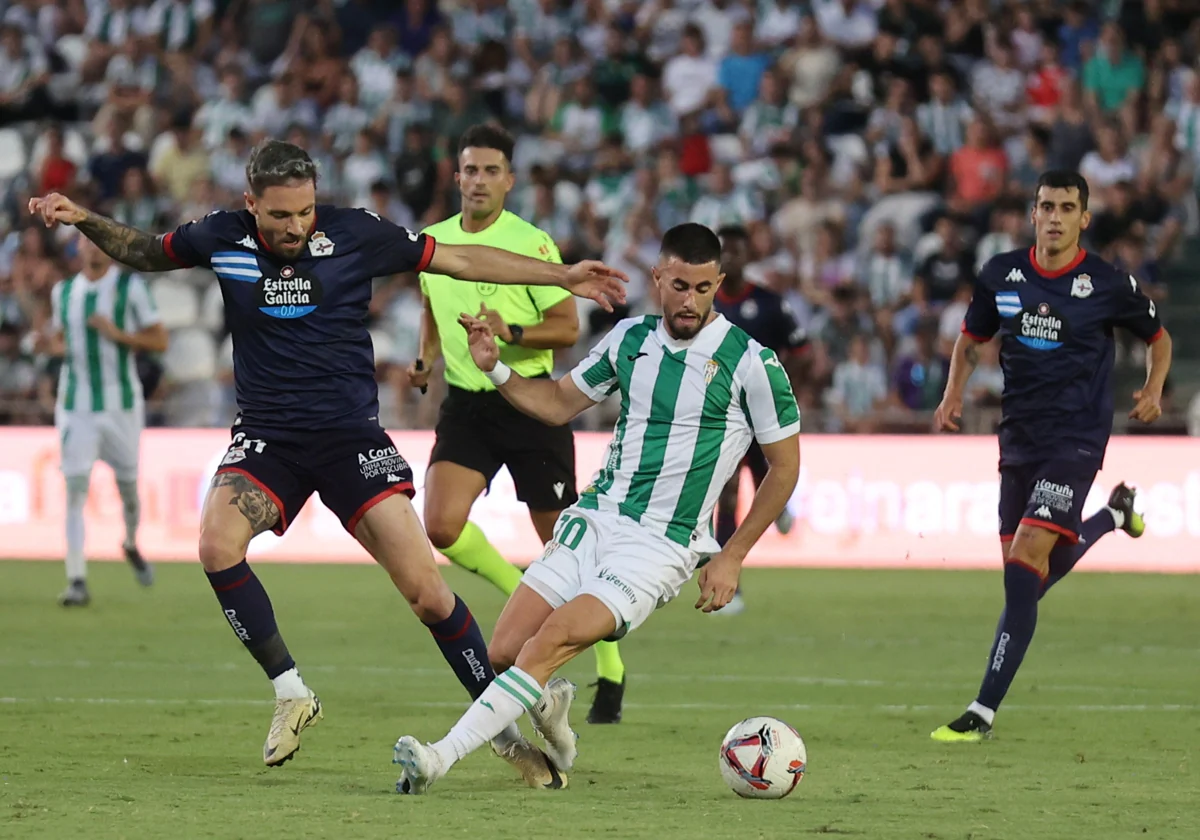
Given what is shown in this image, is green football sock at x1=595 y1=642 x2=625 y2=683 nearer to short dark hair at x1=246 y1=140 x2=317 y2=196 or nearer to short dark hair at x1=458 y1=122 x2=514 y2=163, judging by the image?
short dark hair at x1=458 y1=122 x2=514 y2=163

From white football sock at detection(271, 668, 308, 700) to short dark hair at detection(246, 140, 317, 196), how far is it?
171 cm

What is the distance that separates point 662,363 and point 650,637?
5509 mm

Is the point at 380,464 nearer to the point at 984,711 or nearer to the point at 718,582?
the point at 718,582

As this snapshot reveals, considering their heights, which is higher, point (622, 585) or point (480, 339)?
point (480, 339)

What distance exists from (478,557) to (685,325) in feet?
8.69

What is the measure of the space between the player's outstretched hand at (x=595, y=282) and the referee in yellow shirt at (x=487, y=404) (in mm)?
1988

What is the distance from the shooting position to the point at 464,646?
730 centimetres

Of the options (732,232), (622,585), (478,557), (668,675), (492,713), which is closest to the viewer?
(492,713)

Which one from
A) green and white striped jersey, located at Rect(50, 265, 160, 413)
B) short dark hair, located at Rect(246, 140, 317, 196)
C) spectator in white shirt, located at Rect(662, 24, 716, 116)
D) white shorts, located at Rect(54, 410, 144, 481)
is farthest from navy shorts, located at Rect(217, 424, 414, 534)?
spectator in white shirt, located at Rect(662, 24, 716, 116)

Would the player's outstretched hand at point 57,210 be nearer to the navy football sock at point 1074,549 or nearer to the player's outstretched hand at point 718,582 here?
the player's outstretched hand at point 718,582

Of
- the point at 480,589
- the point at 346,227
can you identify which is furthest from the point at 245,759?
the point at 480,589

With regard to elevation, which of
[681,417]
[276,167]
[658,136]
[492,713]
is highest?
[658,136]

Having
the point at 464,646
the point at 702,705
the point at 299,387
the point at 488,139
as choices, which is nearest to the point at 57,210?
the point at 299,387

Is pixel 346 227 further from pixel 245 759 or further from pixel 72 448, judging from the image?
pixel 72 448
